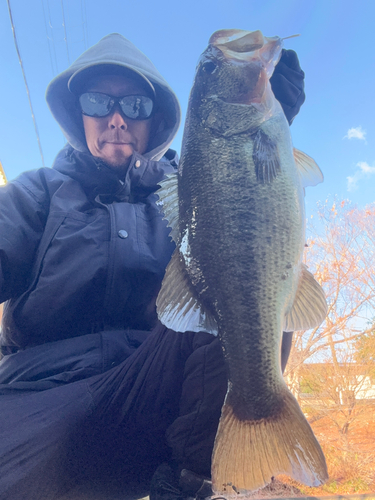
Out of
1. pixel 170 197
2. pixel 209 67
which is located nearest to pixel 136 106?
pixel 209 67

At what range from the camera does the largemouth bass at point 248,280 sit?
3.07 ft

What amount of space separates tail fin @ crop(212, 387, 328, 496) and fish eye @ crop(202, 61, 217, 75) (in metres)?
1.18

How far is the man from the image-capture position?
1.22 metres

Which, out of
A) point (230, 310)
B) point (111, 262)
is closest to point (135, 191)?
point (111, 262)

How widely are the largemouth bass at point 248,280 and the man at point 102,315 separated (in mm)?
215

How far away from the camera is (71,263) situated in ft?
5.39

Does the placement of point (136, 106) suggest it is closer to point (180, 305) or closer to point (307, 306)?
point (180, 305)

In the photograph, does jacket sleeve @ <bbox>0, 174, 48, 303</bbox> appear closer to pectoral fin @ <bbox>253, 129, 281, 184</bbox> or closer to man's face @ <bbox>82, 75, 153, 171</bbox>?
man's face @ <bbox>82, 75, 153, 171</bbox>

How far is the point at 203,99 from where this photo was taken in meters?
1.24

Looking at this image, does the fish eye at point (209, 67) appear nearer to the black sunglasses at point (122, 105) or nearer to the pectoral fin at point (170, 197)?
the pectoral fin at point (170, 197)

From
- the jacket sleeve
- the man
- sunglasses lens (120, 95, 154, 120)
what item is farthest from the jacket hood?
the jacket sleeve

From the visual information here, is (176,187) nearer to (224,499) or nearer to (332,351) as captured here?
(224,499)

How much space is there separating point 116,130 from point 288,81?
3.68 ft

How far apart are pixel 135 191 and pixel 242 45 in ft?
3.21
